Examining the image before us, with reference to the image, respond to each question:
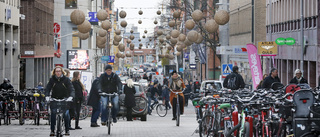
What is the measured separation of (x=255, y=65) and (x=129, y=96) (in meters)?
8.27

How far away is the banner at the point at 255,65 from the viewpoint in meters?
33.4

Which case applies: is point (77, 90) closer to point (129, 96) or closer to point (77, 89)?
point (77, 89)

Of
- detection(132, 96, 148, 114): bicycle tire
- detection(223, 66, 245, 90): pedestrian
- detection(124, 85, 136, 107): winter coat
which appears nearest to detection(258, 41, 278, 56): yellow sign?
detection(132, 96, 148, 114): bicycle tire

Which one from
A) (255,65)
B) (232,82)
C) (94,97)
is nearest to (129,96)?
(94,97)

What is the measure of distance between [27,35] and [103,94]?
32.4 metres

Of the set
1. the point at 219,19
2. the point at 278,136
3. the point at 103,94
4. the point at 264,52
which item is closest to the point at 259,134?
the point at 278,136

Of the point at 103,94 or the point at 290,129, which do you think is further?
the point at 103,94

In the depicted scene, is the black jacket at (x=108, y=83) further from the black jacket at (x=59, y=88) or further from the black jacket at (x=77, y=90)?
the black jacket at (x=59, y=88)

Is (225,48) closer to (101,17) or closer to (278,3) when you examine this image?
(101,17)

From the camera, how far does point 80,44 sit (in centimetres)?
8125

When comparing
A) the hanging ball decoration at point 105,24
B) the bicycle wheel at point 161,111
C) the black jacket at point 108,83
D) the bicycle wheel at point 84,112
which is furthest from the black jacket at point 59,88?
the hanging ball decoration at point 105,24

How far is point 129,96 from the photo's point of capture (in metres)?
27.3

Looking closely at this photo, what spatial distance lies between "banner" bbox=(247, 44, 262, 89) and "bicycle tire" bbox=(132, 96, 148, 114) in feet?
21.8

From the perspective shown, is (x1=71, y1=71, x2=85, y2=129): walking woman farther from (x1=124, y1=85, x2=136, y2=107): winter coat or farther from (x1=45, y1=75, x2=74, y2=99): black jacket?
(x1=124, y1=85, x2=136, y2=107): winter coat
